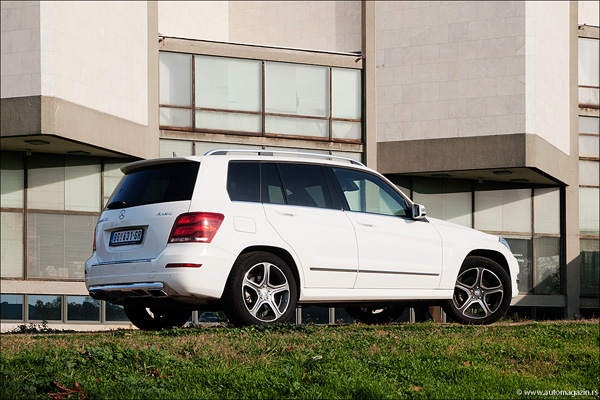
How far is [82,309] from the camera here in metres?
25.9

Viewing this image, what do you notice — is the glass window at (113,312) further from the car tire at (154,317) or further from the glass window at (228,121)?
the car tire at (154,317)

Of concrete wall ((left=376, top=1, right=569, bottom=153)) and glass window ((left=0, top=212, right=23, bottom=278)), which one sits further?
concrete wall ((left=376, top=1, right=569, bottom=153))

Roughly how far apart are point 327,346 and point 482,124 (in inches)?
826

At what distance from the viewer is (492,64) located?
27.7 metres

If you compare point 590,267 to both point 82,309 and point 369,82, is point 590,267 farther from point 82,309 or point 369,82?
point 82,309

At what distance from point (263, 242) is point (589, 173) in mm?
24472

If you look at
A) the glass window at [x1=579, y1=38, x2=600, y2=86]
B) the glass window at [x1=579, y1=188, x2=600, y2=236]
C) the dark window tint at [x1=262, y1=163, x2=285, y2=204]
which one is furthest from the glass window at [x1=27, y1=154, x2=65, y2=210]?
the glass window at [x1=579, y1=38, x2=600, y2=86]

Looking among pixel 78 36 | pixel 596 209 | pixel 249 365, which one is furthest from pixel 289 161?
pixel 596 209

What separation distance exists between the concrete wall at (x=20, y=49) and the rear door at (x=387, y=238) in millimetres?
14283

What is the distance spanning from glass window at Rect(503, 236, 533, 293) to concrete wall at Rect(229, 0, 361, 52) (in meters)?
8.23

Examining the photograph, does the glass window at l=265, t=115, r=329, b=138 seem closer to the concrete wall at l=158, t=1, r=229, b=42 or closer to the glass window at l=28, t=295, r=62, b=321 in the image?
the concrete wall at l=158, t=1, r=229, b=42

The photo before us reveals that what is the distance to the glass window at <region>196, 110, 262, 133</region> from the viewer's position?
26156 mm

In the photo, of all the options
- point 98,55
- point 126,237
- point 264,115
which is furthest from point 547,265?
point 126,237

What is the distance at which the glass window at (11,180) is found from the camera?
81.9 feet
